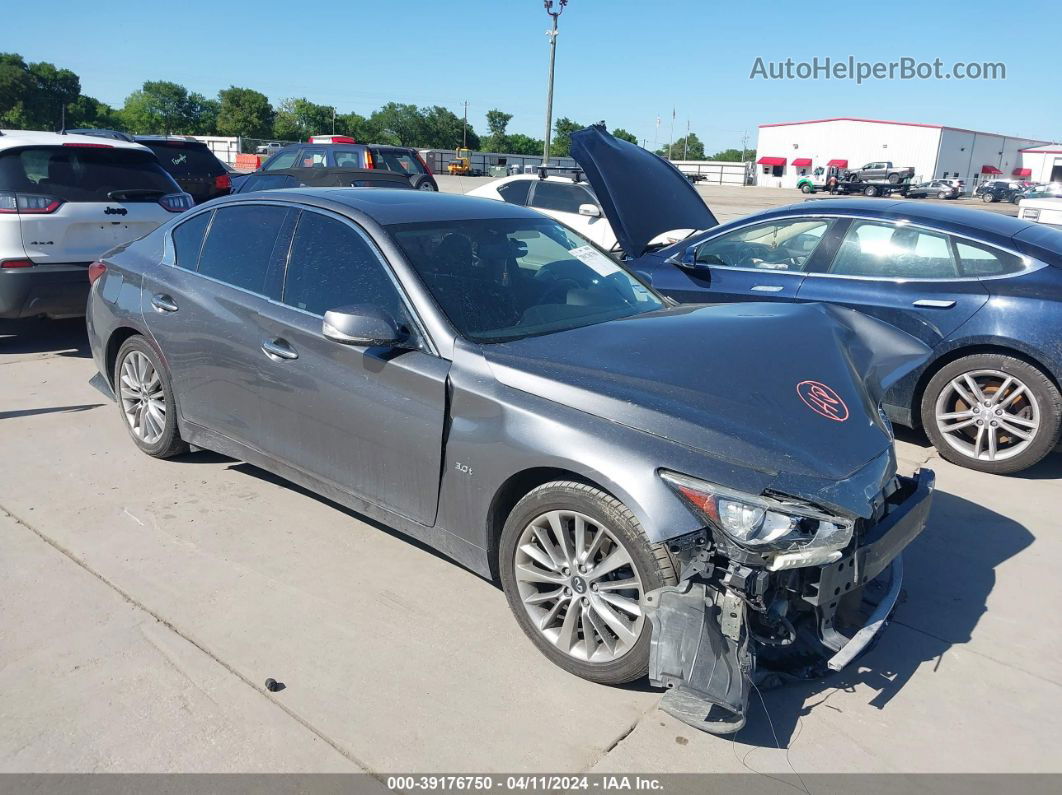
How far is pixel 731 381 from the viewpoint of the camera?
314 centimetres

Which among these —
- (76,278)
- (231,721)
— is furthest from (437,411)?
(76,278)

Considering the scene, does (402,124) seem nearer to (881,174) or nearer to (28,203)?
(881,174)

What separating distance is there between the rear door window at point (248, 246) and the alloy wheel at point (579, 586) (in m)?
A: 1.92

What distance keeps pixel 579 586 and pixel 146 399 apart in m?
3.19

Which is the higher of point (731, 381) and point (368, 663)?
point (731, 381)

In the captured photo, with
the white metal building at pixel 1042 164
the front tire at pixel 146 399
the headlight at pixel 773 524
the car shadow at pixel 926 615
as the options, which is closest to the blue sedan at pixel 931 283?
the car shadow at pixel 926 615

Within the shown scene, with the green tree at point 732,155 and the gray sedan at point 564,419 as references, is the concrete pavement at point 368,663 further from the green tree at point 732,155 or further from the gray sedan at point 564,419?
the green tree at point 732,155

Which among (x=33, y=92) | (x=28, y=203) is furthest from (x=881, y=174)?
(x=33, y=92)

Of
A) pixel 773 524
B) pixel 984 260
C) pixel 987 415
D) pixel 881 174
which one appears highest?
pixel 881 174

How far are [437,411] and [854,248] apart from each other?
12.3ft
